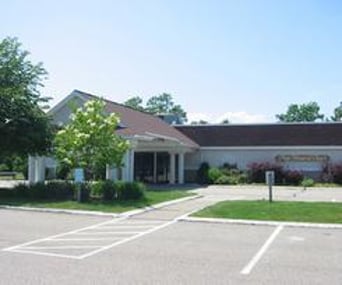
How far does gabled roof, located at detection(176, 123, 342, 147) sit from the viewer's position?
4212 centimetres

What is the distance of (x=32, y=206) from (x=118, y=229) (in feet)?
21.2

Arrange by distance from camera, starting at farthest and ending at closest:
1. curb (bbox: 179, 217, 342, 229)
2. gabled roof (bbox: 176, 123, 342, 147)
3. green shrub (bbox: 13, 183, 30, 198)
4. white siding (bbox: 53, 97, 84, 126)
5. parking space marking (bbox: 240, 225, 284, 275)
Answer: gabled roof (bbox: 176, 123, 342, 147), white siding (bbox: 53, 97, 84, 126), green shrub (bbox: 13, 183, 30, 198), curb (bbox: 179, 217, 342, 229), parking space marking (bbox: 240, 225, 284, 275)

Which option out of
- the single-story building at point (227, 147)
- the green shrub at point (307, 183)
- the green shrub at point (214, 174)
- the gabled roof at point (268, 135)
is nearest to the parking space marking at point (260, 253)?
the single-story building at point (227, 147)

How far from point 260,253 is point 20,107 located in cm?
1869

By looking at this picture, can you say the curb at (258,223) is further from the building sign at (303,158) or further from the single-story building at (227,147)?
the building sign at (303,158)

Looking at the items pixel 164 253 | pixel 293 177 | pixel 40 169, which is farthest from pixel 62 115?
pixel 164 253

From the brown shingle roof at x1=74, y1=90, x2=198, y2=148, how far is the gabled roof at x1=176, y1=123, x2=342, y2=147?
150 centimetres

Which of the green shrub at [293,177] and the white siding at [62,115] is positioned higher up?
the white siding at [62,115]

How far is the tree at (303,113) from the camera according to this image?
322 feet

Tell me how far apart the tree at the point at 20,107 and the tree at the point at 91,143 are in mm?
3719

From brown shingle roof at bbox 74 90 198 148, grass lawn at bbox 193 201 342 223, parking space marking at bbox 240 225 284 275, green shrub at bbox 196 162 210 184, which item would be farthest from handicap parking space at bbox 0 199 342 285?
green shrub at bbox 196 162 210 184

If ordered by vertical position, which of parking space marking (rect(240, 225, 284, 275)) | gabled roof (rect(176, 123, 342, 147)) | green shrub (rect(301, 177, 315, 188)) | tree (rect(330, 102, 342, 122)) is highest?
tree (rect(330, 102, 342, 122))

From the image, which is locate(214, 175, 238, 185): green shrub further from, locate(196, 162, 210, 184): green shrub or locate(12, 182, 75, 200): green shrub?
locate(12, 182, 75, 200): green shrub

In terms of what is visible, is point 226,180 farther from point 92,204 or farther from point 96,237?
point 96,237
